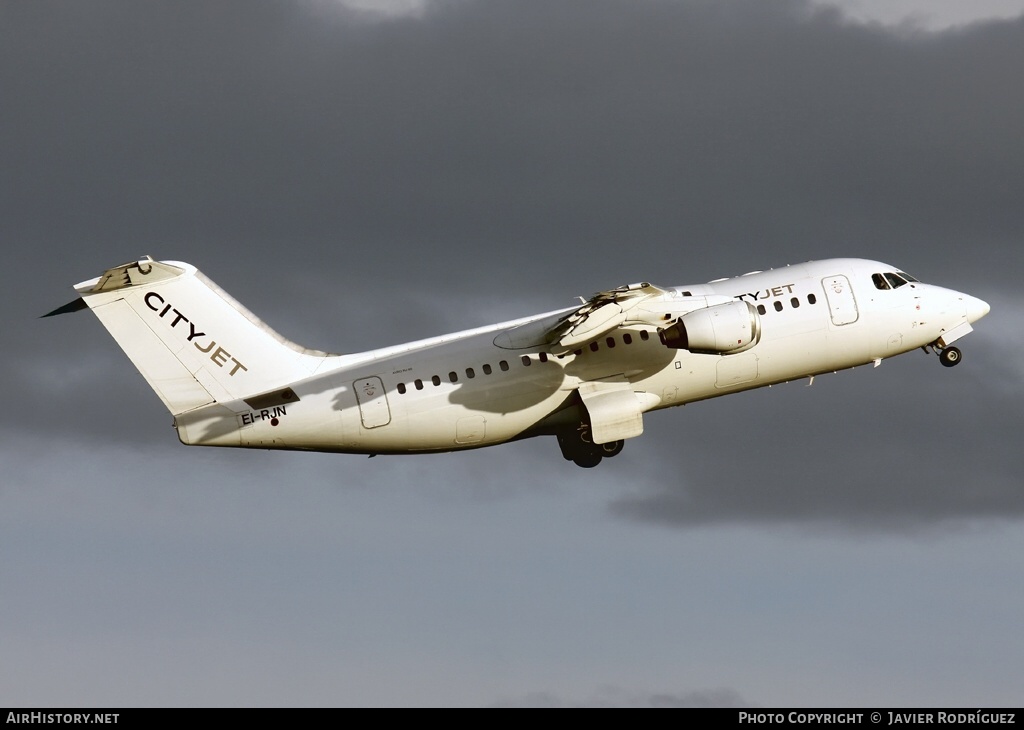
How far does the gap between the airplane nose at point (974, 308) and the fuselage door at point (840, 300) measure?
4.05 m

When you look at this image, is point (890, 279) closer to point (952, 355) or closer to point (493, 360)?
point (952, 355)

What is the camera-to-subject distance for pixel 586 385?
40.5 metres

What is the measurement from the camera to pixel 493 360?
131ft

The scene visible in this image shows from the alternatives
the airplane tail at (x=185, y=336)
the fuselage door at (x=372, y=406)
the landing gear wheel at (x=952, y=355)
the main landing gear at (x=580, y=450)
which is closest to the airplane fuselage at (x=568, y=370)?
the fuselage door at (x=372, y=406)

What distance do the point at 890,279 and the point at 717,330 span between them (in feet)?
23.7

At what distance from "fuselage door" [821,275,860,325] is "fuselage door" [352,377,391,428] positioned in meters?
12.2

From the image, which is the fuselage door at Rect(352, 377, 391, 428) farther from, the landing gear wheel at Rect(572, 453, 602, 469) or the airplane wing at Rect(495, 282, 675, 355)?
the landing gear wheel at Rect(572, 453, 602, 469)

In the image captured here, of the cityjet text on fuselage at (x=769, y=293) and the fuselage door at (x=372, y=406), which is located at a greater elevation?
the cityjet text on fuselage at (x=769, y=293)

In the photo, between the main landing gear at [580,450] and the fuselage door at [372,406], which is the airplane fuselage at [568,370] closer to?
the fuselage door at [372,406]

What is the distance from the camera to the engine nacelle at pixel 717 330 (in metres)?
38.0
